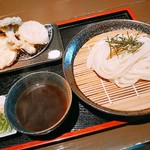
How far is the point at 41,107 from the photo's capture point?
5.43 feet

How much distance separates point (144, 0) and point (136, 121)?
1282 millimetres

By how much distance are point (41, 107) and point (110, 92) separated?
47 centimetres

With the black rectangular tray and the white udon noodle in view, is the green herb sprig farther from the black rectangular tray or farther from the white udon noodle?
the black rectangular tray

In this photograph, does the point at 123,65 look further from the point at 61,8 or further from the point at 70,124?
the point at 61,8

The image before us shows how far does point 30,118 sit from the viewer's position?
161 cm

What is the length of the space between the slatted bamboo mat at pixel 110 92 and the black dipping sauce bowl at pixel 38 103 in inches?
6.7

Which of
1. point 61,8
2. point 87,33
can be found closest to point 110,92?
point 87,33

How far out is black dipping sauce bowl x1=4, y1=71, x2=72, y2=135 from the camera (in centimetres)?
156

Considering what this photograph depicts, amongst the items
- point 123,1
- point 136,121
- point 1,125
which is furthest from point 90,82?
point 123,1

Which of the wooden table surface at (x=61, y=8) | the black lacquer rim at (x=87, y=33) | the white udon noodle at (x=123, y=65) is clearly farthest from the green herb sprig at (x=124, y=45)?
the wooden table surface at (x=61, y=8)

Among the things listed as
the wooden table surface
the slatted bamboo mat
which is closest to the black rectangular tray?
the slatted bamboo mat

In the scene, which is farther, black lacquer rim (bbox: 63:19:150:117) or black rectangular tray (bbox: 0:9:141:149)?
black lacquer rim (bbox: 63:19:150:117)

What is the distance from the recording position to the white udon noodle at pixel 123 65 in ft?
5.73

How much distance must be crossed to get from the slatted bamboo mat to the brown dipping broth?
192 mm
